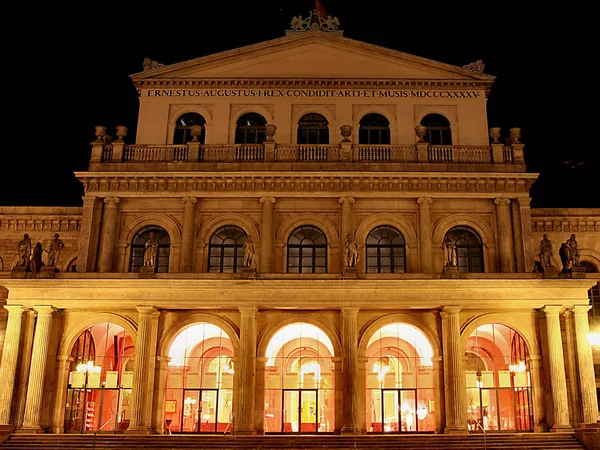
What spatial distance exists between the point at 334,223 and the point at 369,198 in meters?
2.07

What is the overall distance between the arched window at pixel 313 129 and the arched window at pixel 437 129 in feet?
16.8

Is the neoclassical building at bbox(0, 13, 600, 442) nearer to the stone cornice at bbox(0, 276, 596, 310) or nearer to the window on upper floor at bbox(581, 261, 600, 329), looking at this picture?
the stone cornice at bbox(0, 276, 596, 310)

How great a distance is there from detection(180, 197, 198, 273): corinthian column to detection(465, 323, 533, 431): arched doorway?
13.2 metres

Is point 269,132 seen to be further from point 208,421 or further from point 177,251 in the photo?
point 208,421

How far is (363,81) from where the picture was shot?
3784 centimetres

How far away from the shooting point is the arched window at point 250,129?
37781 millimetres

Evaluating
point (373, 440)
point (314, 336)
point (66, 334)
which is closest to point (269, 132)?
point (314, 336)

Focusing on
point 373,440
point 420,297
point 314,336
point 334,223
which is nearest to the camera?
point 373,440

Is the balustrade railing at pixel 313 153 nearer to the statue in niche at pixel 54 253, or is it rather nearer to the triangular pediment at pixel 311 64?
the triangular pediment at pixel 311 64

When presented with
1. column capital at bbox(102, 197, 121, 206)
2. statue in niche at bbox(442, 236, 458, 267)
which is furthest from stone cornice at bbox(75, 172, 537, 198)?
statue in niche at bbox(442, 236, 458, 267)

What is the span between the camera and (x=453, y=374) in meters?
29.8

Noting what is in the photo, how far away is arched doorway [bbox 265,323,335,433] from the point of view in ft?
104

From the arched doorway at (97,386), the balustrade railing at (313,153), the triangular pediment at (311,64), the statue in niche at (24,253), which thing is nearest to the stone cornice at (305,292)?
the statue in niche at (24,253)

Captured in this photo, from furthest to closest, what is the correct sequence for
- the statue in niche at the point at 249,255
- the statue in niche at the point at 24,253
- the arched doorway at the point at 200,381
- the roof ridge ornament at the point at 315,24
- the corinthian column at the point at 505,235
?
the roof ridge ornament at the point at 315,24 → the corinthian column at the point at 505,235 → the statue in niche at the point at 24,253 → the arched doorway at the point at 200,381 → the statue in niche at the point at 249,255
